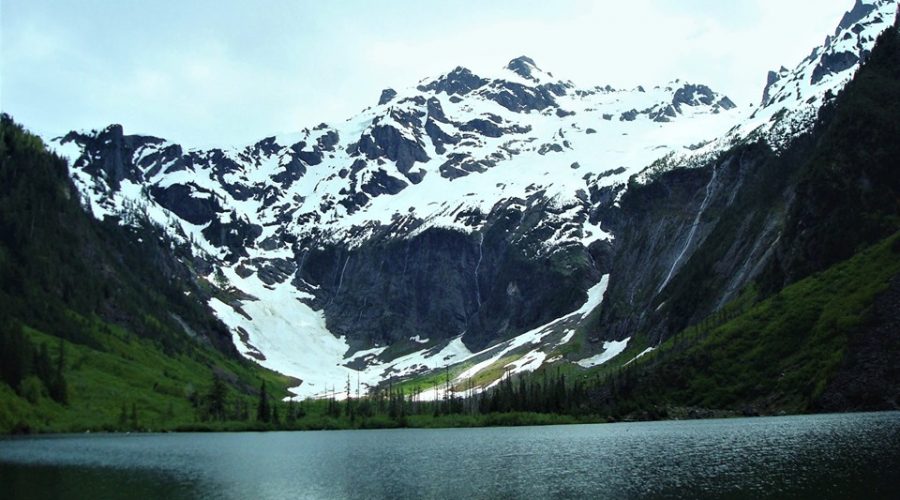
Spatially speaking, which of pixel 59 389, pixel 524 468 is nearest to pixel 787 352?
pixel 524 468

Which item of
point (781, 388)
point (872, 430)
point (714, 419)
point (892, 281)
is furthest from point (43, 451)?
point (892, 281)

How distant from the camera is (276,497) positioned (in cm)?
6912

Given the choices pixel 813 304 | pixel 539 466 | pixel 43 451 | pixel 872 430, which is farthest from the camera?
pixel 813 304

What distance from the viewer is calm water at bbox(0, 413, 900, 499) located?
6438cm

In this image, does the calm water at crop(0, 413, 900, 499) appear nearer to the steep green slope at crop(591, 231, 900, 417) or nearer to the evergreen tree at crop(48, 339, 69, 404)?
the steep green slope at crop(591, 231, 900, 417)

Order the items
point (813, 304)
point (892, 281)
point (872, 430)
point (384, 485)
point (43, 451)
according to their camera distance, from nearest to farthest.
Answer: point (384, 485) < point (872, 430) < point (43, 451) < point (892, 281) < point (813, 304)

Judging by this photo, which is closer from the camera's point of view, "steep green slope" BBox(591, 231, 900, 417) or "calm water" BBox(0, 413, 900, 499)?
"calm water" BBox(0, 413, 900, 499)

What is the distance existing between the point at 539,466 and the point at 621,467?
9.97 metres

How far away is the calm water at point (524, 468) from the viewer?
211 ft

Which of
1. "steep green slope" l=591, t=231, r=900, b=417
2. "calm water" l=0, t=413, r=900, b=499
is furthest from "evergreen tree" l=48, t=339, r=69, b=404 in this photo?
"steep green slope" l=591, t=231, r=900, b=417

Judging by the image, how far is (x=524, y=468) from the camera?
85750 millimetres

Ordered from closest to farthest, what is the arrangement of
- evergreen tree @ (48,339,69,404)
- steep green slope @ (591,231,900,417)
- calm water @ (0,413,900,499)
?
calm water @ (0,413,900,499) < steep green slope @ (591,231,900,417) < evergreen tree @ (48,339,69,404)

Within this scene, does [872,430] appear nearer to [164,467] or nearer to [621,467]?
[621,467]

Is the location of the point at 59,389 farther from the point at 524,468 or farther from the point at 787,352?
the point at 787,352
